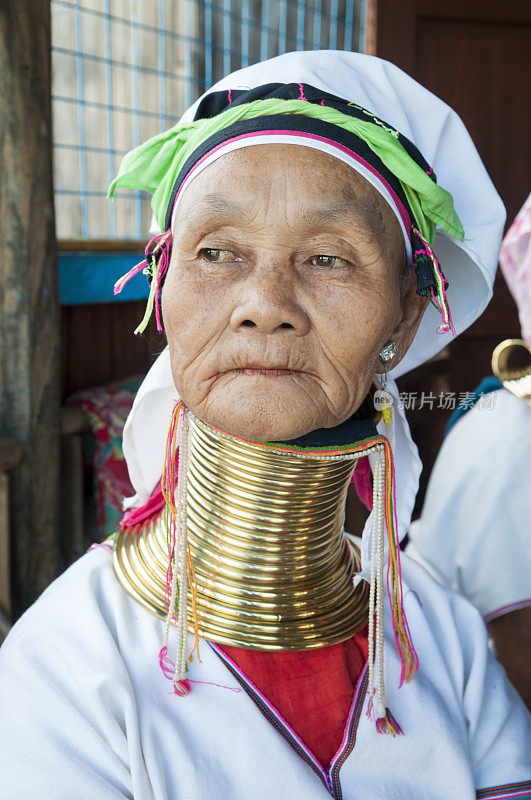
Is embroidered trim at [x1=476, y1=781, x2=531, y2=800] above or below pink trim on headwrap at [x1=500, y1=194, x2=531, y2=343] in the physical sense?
below

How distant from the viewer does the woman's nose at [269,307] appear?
3.39 ft

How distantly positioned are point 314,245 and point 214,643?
0.69m

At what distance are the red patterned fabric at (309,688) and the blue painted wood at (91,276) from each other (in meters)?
1.97

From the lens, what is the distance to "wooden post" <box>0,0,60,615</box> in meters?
2.29

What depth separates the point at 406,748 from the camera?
1278 millimetres

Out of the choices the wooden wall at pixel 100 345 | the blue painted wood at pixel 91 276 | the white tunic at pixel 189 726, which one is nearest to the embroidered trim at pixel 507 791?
the white tunic at pixel 189 726

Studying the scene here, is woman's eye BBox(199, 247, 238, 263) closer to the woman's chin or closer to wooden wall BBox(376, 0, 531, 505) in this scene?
the woman's chin

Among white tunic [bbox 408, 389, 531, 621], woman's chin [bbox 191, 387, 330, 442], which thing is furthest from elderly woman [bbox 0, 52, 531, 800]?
white tunic [bbox 408, 389, 531, 621]

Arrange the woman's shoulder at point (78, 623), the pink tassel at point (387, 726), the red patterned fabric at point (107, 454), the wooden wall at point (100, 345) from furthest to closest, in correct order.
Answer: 1. the wooden wall at point (100, 345)
2. the red patterned fabric at point (107, 454)
3. the pink tassel at point (387, 726)
4. the woman's shoulder at point (78, 623)

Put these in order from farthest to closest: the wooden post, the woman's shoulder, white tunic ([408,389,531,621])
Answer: the wooden post < white tunic ([408,389,531,621]) < the woman's shoulder

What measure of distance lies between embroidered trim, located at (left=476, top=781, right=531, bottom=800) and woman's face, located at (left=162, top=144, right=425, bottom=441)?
0.80 meters

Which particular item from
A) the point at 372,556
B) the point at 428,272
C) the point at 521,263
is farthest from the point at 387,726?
the point at 521,263

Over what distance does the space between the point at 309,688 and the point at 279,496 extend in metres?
0.33

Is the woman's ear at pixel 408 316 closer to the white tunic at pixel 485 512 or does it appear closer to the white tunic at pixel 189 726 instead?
the white tunic at pixel 189 726
